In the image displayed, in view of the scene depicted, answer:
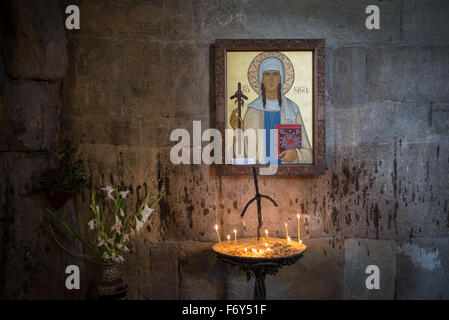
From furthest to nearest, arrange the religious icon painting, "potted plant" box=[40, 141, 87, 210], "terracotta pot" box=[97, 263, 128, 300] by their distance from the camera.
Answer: the religious icon painting → "potted plant" box=[40, 141, 87, 210] → "terracotta pot" box=[97, 263, 128, 300]

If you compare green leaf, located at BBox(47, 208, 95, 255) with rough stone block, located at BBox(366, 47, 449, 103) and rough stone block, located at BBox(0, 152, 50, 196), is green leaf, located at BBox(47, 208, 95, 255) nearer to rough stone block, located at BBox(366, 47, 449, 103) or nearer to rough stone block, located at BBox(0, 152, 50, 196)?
rough stone block, located at BBox(0, 152, 50, 196)

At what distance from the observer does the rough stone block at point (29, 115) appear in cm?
270

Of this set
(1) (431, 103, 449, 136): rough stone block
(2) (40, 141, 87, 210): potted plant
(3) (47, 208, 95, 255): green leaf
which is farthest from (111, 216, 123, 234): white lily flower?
(1) (431, 103, 449, 136): rough stone block

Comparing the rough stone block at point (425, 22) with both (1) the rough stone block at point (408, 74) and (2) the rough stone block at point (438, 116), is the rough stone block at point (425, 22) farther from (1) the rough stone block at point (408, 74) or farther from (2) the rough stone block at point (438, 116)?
(2) the rough stone block at point (438, 116)

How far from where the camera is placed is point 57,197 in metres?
2.86

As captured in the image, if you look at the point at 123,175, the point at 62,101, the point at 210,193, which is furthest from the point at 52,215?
the point at 210,193

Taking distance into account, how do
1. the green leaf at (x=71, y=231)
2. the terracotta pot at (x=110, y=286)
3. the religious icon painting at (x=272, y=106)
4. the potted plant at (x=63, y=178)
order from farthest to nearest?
the religious icon painting at (x=272, y=106), the potted plant at (x=63, y=178), the green leaf at (x=71, y=231), the terracotta pot at (x=110, y=286)

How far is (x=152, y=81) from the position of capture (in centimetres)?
314

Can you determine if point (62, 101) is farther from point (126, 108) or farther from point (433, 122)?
point (433, 122)

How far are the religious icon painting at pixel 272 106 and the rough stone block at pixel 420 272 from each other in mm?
1227

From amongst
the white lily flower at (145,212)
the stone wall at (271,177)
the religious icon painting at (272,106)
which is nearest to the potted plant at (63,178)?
the stone wall at (271,177)

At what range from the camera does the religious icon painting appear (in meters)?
3.07

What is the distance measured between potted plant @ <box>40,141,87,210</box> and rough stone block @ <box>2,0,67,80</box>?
0.74m

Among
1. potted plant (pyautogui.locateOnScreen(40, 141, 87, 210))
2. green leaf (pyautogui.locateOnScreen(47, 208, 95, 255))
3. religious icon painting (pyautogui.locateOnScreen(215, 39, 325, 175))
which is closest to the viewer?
green leaf (pyautogui.locateOnScreen(47, 208, 95, 255))
